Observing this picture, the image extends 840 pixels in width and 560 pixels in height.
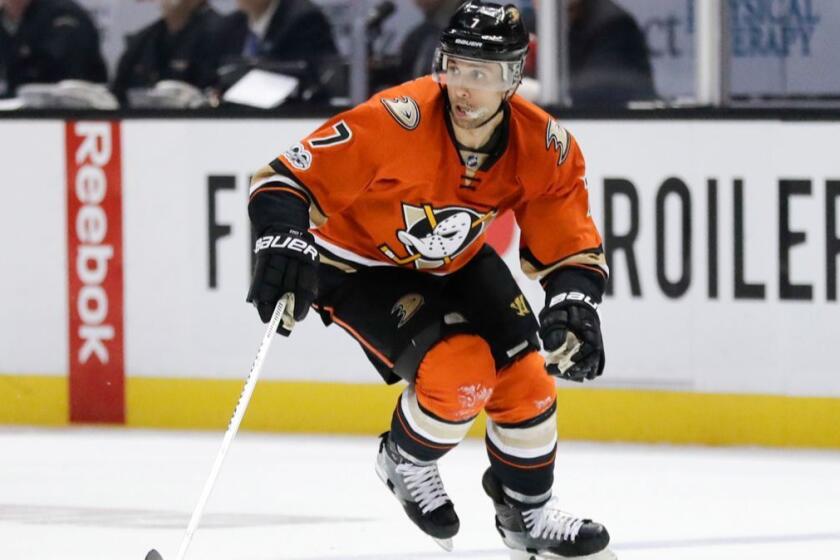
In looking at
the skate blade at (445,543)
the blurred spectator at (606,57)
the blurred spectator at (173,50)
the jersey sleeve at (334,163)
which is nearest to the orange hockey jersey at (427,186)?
the jersey sleeve at (334,163)

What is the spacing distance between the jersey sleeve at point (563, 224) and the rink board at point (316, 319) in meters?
1.94

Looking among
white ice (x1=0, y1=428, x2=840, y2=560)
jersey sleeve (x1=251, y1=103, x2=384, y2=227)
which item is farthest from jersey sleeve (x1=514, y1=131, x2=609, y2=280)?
white ice (x1=0, y1=428, x2=840, y2=560)

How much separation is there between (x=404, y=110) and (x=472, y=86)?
161 mm

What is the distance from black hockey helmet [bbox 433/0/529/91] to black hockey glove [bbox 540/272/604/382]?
1.51 ft

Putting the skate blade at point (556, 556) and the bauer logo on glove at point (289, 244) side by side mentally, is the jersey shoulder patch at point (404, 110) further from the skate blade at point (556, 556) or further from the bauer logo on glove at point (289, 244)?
the skate blade at point (556, 556)

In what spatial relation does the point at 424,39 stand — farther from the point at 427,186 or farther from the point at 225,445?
the point at 225,445

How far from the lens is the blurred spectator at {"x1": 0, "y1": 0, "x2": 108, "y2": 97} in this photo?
694 centimetres

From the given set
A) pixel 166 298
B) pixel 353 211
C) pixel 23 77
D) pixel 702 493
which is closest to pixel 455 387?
pixel 353 211

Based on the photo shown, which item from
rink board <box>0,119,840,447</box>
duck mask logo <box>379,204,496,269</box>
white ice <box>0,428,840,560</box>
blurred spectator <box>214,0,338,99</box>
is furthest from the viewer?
blurred spectator <box>214,0,338,99</box>

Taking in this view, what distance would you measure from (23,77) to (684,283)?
2.54 metres

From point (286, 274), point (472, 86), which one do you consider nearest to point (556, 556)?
point (286, 274)

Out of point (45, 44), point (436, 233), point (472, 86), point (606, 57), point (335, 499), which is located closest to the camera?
point (472, 86)

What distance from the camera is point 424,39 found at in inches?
253

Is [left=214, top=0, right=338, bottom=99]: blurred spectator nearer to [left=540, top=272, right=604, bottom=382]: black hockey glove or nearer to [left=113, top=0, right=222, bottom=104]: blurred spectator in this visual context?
[left=113, top=0, right=222, bottom=104]: blurred spectator
